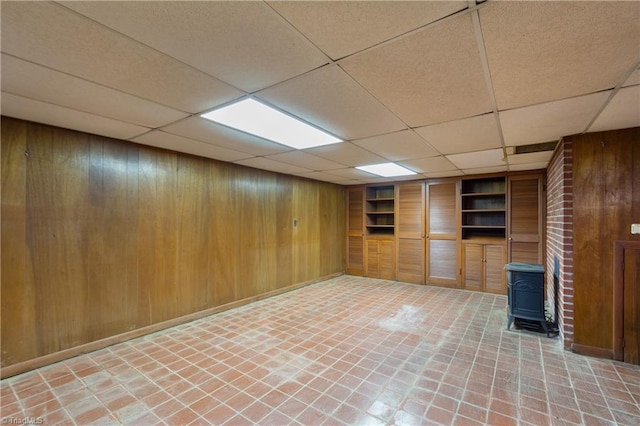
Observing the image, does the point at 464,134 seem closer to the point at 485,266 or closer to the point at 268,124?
the point at 268,124

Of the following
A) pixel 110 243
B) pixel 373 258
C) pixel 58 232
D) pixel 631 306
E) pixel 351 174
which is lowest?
pixel 373 258

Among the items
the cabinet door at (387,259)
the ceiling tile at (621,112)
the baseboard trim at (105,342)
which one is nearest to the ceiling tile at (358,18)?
the ceiling tile at (621,112)

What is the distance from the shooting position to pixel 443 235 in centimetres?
580

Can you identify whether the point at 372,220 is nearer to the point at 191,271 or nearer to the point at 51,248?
the point at 191,271

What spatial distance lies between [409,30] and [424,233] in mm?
5232

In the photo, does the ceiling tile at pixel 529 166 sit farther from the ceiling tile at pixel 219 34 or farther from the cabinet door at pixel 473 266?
the ceiling tile at pixel 219 34

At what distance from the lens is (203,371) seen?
101 inches

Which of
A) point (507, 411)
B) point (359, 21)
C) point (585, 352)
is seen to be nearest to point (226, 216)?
point (359, 21)

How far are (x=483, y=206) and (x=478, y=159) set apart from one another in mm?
2250

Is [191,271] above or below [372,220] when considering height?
below

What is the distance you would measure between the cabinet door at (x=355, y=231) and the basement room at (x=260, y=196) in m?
2.16

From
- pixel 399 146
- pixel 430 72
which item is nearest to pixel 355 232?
pixel 399 146

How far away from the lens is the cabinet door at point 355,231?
695 cm

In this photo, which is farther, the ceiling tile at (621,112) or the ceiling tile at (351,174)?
the ceiling tile at (351,174)
